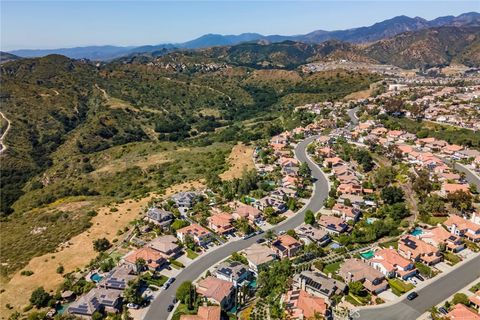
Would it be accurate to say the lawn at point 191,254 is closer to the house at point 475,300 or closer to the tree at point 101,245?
the tree at point 101,245

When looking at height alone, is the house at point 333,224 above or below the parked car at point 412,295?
above

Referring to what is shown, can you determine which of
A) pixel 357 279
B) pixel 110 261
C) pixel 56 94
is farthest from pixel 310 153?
pixel 56 94

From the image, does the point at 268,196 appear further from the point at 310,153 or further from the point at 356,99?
the point at 356,99

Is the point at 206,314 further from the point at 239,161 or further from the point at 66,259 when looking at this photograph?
the point at 239,161

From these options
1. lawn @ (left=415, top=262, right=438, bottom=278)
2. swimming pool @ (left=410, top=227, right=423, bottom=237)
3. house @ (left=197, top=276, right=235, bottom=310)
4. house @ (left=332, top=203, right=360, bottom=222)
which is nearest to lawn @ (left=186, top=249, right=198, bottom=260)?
house @ (left=197, top=276, right=235, bottom=310)

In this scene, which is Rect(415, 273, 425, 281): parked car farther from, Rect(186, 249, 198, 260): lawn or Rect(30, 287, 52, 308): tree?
Rect(30, 287, 52, 308): tree

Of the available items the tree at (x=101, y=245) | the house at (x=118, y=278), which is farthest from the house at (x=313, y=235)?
the tree at (x=101, y=245)

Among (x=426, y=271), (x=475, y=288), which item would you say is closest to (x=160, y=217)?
(x=426, y=271)
